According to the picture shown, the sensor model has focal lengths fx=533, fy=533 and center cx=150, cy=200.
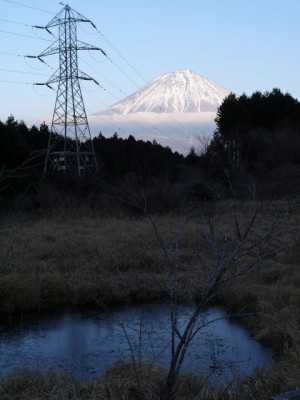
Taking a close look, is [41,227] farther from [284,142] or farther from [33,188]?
[284,142]

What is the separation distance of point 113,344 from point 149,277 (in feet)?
10.4

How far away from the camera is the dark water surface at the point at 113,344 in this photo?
6344 mm

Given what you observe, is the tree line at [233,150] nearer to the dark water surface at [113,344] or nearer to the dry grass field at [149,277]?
the dry grass field at [149,277]

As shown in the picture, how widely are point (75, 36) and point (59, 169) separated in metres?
6.11

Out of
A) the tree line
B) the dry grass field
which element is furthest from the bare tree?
the tree line

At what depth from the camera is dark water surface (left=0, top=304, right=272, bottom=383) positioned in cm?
634

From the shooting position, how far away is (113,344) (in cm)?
746

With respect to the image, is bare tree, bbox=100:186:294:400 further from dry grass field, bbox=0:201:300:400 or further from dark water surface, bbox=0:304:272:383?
dark water surface, bbox=0:304:272:383

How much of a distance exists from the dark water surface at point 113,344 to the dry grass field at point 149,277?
0.37 metres

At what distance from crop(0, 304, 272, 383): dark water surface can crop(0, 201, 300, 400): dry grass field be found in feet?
1.23

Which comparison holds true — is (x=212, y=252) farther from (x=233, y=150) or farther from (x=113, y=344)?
(x=233, y=150)

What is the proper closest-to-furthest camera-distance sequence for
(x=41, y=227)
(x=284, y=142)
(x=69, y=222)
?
1. (x=41, y=227)
2. (x=69, y=222)
3. (x=284, y=142)

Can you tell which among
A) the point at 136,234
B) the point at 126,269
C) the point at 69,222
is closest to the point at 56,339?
the point at 126,269

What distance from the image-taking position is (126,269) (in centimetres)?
1118
